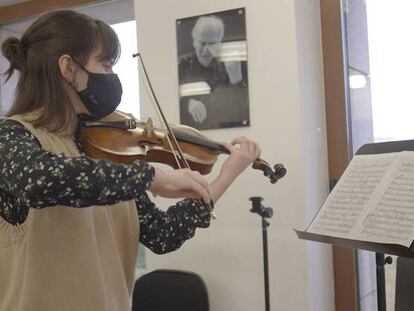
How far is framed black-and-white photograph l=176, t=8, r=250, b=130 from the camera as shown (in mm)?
1984

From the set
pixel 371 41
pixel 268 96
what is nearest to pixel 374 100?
pixel 371 41

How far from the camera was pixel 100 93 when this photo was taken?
3.61ft

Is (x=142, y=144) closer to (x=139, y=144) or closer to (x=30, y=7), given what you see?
(x=139, y=144)

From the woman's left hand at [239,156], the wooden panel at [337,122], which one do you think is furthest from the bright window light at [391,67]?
the woman's left hand at [239,156]

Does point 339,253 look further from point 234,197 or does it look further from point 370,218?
point 370,218

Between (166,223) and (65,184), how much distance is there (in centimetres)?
50

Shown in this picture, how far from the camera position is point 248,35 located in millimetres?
1966

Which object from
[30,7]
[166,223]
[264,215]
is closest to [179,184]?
[166,223]

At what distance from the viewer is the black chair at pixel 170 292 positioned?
187 cm

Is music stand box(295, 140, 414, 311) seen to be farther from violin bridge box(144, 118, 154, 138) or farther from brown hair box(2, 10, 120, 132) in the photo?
brown hair box(2, 10, 120, 132)

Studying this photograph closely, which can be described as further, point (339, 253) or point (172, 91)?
point (172, 91)

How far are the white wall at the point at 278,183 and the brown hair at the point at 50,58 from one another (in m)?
0.98

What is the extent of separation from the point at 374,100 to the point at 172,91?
0.84 m

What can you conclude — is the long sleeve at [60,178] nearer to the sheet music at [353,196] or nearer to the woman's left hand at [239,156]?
the sheet music at [353,196]
